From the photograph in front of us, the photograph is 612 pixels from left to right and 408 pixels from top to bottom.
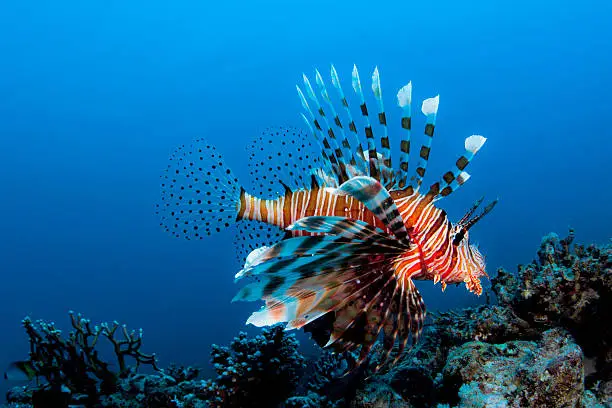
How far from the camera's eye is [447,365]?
2.80m

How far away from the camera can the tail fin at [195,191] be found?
4.25 m

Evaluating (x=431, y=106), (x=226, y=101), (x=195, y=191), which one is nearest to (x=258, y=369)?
(x=195, y=191)

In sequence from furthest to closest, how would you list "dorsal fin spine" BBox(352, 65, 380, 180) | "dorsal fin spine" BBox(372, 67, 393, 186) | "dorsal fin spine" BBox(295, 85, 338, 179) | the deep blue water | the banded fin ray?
the deep blue water
"dorsal fin spine" BBox(295, 85, 338, 179)
"dorsal fin spine" BBox(352, 65, 380, 180)
"dorsal fin spine" BBox(372, 67, 393, 186)
the banded fin ray

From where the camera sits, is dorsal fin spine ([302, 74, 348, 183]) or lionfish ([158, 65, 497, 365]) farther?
dorsal fin spine ([302, 74, 348, 183])

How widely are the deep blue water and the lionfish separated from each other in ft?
170

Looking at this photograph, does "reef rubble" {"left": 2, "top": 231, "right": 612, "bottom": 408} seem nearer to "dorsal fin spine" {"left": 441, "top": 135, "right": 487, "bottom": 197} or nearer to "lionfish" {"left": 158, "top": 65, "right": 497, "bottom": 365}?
"lionfish" {"left": 158, "top": 65, "right": 497, "bottom": 365}

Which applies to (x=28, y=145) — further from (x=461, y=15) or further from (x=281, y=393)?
(x=461, y=15)

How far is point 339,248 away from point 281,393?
244 centimetres

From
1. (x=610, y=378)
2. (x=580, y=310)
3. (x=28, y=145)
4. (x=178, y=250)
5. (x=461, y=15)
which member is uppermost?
(x=461, y=15)

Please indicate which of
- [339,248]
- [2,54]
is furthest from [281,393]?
[2,54]

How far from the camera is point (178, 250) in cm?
6291

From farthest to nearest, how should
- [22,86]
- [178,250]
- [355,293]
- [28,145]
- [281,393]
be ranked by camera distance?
[22,86]
[28,145]
[178,250]
[281,393]
[355,293]

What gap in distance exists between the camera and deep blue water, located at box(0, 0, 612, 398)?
206 ft

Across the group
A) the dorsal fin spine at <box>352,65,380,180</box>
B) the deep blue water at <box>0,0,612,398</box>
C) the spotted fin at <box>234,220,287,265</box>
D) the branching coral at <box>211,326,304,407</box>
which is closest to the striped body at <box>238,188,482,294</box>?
the dorsal fin spine at <box>352,65,380,180</box>
